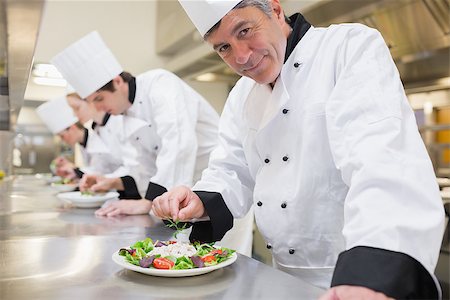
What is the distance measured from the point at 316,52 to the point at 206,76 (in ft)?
13.9

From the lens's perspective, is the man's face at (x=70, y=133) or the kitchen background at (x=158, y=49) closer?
the kitchen background at (x=158, y=49)

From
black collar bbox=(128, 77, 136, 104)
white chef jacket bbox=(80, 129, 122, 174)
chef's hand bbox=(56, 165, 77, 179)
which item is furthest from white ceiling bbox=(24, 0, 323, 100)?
black collar bbox=(128, 77, 136, 104)

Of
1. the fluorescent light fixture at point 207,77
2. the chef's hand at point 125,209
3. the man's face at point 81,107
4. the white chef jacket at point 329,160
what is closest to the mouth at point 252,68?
the white chef jacket at point 329,160

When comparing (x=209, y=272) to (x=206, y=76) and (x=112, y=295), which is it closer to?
(x=112, y=295)

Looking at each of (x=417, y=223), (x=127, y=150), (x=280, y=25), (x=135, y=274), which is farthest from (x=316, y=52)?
(x=127, y=150)

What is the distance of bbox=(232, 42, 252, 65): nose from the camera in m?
1.09

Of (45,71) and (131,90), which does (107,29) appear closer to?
(45,71)

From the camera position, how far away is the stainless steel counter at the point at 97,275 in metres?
0.81

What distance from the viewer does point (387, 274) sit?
0.66 meters

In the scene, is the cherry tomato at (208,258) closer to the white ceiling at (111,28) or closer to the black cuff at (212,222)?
the black cuff at (212,222)

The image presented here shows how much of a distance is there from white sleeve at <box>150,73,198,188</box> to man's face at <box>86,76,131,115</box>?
24 cm

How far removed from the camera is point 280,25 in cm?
120

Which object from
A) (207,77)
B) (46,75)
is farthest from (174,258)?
(46,75)

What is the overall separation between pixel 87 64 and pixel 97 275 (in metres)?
1.65
